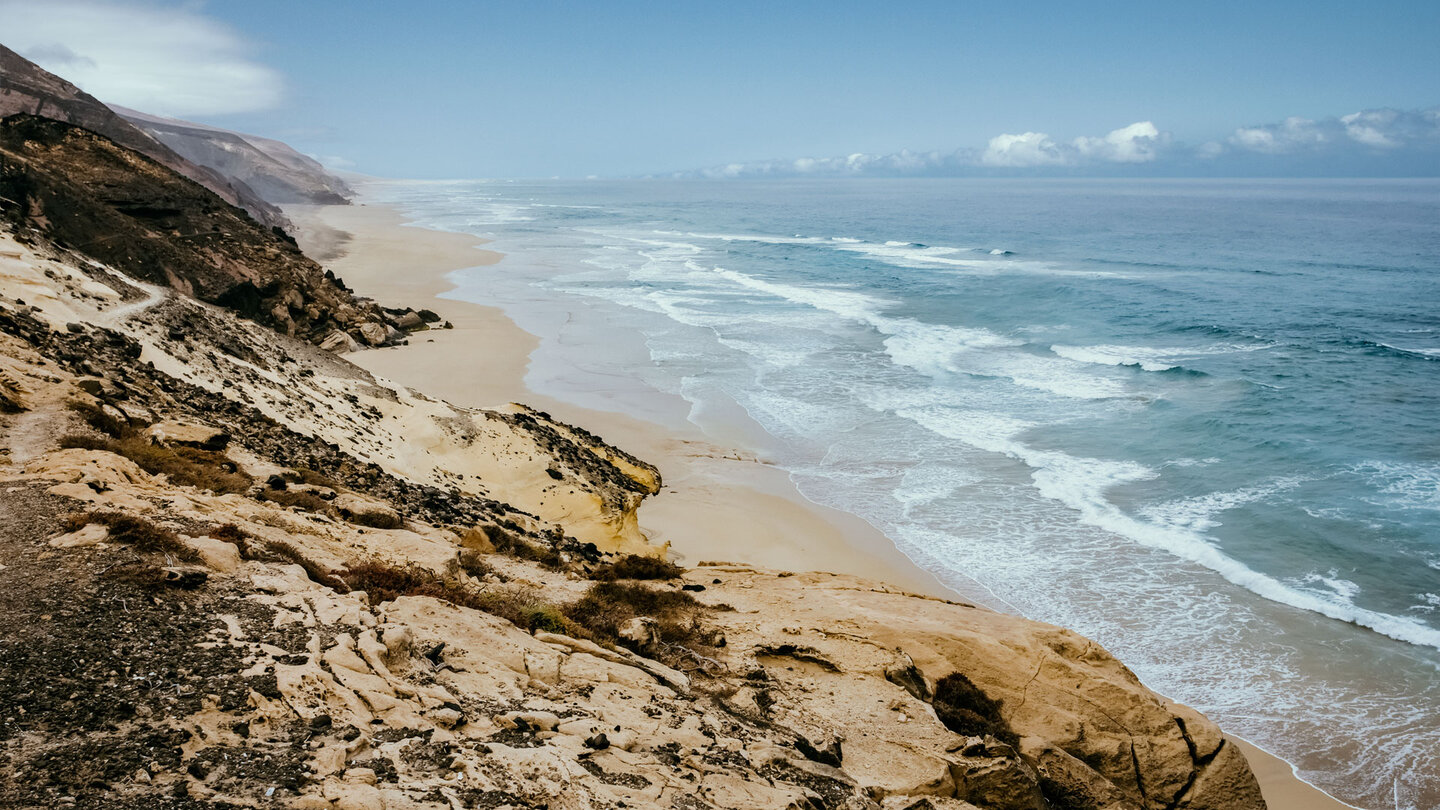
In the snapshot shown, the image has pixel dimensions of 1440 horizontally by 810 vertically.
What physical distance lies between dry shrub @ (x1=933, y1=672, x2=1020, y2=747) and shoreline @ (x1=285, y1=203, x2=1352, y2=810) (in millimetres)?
4576

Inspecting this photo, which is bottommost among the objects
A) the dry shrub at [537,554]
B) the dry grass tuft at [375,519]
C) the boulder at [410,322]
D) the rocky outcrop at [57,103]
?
the dry shrub at [537,554]

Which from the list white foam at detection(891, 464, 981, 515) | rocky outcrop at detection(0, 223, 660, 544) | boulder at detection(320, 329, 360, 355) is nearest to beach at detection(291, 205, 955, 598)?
boulder at detection(320, 329, 360, 355)

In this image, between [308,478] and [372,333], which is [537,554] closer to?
[308,478]

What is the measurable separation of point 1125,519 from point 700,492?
9.31 m

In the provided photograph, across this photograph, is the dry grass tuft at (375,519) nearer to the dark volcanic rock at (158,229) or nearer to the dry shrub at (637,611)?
the dry shrub at (637,611)

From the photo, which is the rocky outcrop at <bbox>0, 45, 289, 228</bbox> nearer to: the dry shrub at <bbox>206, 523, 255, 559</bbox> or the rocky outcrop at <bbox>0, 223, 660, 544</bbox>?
the rocky outcrop at <bbox>0, 223, 660, 544</bbox>

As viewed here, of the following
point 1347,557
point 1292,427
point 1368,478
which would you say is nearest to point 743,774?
point 1347,557

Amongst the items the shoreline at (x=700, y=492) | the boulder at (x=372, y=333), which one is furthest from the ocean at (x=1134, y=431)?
the boulder at (x=372, y=333)

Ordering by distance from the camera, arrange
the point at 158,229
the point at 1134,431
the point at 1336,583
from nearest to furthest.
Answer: the point at 1336,583
the point at 1134,431
the point at 158,229

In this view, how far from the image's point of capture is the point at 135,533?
22.3ft

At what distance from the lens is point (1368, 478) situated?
789 inches

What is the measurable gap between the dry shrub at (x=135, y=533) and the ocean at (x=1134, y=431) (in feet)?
40.2

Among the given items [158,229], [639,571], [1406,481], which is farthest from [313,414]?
[1406,481]

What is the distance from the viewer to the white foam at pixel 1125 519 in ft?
45.7
